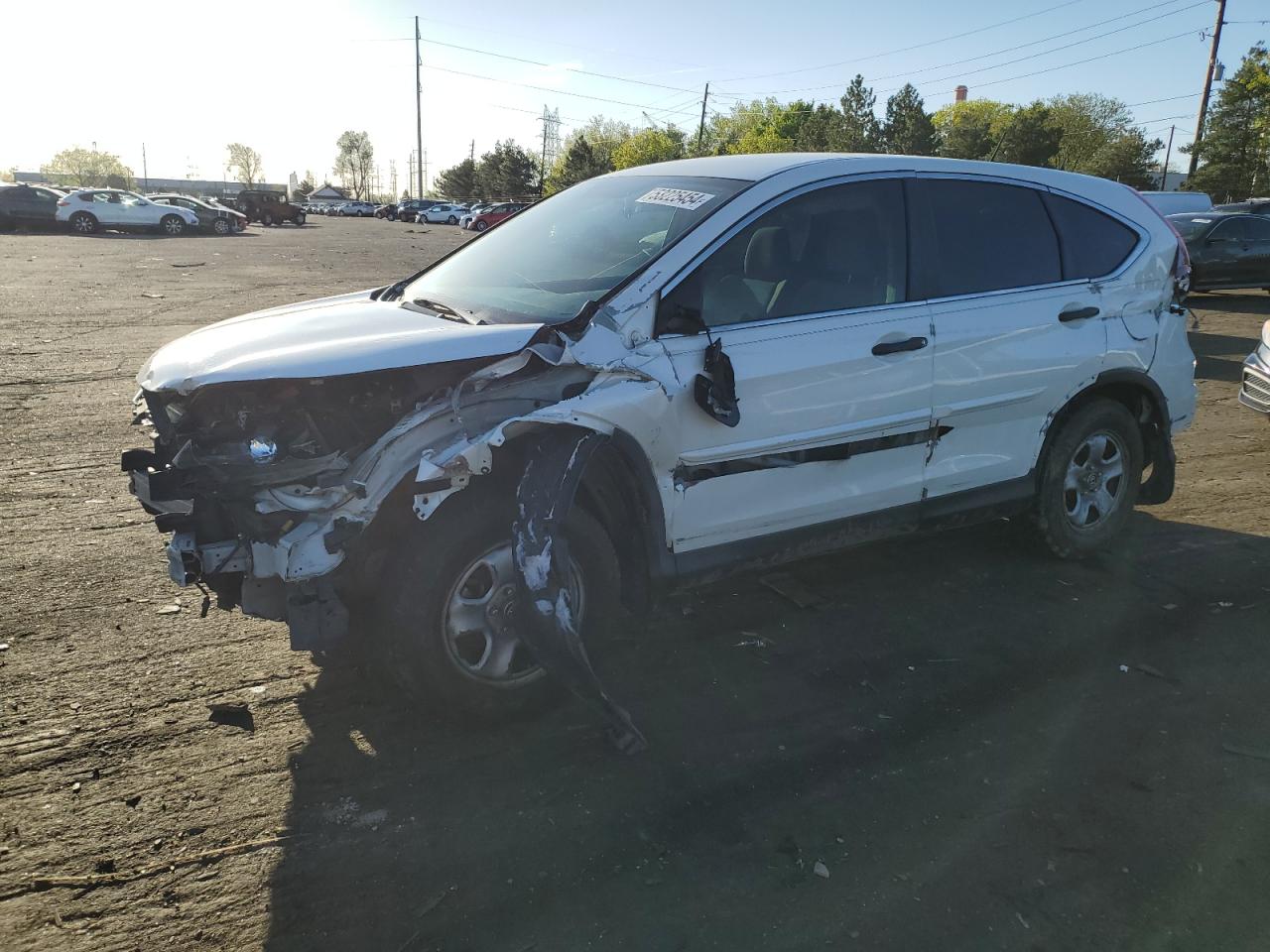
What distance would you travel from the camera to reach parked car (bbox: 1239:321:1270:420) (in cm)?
747

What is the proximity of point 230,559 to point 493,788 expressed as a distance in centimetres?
114

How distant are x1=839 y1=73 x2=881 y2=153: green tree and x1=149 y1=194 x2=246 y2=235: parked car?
3574 centimetres

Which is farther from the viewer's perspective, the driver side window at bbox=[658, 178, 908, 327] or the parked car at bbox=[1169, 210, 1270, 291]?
the parked car at bbox=[1169, 210, 1270, 291]

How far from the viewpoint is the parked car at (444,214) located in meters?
67.6

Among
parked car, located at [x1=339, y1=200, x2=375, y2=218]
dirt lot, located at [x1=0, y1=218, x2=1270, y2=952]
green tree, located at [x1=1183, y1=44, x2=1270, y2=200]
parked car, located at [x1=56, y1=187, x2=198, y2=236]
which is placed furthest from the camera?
parked car, located at [x1=339, y1=200, x2=375, y2=218]

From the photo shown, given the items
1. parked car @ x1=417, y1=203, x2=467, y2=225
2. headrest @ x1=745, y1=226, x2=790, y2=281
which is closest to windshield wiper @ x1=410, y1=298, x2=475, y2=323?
headrest @ x1=745, y1=226, x2=790, y2=281

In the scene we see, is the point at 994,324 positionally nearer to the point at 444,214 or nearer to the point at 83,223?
the point at 83,223

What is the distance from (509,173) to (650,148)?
1601cm

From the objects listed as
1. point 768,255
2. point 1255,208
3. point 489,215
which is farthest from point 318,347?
point 489,215

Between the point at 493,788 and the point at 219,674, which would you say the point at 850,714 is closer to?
the point at 493,788

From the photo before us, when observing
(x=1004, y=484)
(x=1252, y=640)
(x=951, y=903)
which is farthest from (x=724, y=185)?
(x=1252, y=640)

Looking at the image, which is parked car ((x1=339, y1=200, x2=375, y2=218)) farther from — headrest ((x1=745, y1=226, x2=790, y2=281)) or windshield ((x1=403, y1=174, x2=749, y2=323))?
headrest ((x1=745, y1=226, x2=790, y2=281))

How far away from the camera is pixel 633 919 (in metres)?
2.54

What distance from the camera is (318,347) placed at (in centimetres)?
316
